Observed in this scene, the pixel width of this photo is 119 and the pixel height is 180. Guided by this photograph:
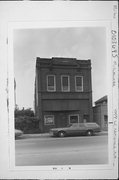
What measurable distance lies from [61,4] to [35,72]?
0.68 metres

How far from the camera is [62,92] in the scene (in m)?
3.33

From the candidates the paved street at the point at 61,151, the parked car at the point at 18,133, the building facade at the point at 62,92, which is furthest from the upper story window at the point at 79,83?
the parked car at the point at 18,133

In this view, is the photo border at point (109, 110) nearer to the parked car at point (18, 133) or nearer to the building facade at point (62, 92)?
the parked car at point (18, 133)

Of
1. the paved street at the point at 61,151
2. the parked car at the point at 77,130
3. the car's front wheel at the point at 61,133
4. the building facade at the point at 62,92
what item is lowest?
the paved street at the point at 61,151

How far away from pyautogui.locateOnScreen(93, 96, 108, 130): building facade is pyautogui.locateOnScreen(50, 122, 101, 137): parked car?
48mm

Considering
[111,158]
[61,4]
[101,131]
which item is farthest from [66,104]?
[61,4]

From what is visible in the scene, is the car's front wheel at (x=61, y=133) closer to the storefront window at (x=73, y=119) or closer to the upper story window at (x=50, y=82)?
the storefront window at (x=73, y=119)

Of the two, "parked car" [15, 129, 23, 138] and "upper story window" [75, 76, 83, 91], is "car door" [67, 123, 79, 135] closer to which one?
"upper story window" [75, 76, 83, 91]

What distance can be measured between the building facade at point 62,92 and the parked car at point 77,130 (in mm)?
40

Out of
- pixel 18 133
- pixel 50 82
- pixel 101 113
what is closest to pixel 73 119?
pixel 101 113

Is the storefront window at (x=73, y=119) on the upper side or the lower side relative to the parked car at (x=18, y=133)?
upper

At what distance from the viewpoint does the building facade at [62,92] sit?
3299 mm

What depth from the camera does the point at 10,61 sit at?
327 cm

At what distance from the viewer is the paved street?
3266 mm
